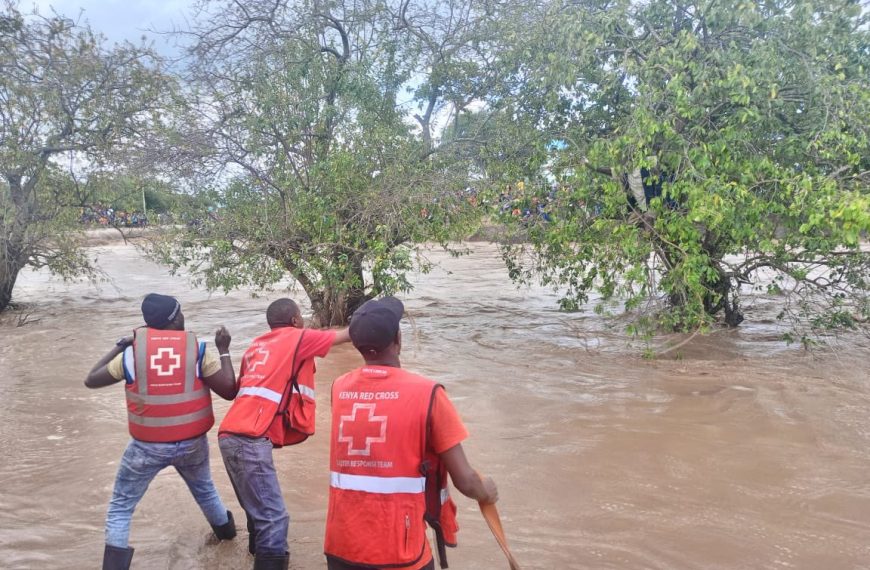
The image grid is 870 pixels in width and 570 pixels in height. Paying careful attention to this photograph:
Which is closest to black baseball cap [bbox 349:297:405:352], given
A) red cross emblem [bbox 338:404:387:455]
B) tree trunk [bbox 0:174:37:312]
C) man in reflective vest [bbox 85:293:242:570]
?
red cross emblem [bbox 338:404:387:455]

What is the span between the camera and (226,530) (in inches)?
165

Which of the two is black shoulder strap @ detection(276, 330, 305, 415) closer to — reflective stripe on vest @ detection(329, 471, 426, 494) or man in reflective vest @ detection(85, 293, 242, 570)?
man in reflective vest @ detection(85, 293, 242, 570)

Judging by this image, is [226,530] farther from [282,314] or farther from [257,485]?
[282,314]

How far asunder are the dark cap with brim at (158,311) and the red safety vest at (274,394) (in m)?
0.48

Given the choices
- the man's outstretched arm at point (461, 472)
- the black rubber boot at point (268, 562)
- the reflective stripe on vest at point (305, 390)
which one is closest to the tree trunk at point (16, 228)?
the reflective stripe on vest at point (305, 390)

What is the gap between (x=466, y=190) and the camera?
9.60 metres

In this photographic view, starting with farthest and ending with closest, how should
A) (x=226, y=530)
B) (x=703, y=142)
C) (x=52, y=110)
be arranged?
(x=52, y=110)
(x=703, y=142)
(x=226, y=530)

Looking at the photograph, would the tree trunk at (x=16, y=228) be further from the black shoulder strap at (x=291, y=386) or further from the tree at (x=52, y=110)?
the black shoulder strap at (x=291, y=386)

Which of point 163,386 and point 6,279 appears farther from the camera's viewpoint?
point 6,279

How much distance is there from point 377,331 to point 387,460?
468 mm

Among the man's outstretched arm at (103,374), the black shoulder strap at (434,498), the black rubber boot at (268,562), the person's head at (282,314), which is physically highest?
the person's head at (282,314)

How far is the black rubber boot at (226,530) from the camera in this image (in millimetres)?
4172

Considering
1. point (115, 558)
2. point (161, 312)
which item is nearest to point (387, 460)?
point (161, 312)

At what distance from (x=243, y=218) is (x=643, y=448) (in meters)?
6.58
